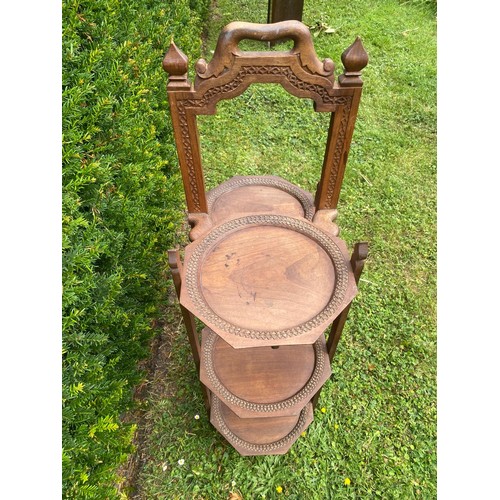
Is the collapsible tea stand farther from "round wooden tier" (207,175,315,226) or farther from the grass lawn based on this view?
the grass lawn

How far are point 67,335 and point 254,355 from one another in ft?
3.24

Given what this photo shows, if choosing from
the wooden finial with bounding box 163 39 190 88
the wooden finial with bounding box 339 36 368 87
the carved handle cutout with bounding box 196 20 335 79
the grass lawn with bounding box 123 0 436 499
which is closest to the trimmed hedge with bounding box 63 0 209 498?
the grass lawn with bounding box 123 0 436 499

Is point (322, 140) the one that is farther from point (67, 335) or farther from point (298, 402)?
point (67, 335)

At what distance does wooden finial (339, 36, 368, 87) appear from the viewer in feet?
4.92

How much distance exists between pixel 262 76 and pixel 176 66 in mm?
331

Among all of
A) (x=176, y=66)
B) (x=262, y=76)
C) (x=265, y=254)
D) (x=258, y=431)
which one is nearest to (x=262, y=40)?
(x=262, y=76)

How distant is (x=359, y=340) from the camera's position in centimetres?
288

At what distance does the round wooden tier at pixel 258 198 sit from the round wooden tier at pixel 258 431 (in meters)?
1.16

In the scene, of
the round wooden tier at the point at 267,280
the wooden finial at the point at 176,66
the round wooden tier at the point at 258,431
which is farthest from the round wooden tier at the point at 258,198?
the round wooden tier at the point at 258,431

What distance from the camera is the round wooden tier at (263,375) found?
2.04 metres

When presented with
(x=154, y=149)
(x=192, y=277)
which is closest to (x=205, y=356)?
(x=192, y=277)

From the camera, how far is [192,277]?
1.61 m

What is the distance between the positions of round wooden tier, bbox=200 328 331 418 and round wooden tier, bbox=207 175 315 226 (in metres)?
0.72

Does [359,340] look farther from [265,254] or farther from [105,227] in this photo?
[105,227]
